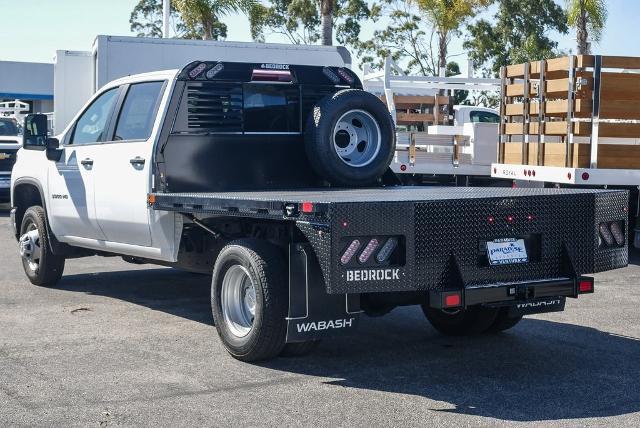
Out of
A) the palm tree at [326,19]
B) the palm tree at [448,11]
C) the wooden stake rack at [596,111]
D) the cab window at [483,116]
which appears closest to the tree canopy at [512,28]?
the palm tree at [448,11]

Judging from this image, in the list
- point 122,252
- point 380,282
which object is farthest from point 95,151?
point 380,282

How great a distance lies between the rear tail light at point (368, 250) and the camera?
610 cm

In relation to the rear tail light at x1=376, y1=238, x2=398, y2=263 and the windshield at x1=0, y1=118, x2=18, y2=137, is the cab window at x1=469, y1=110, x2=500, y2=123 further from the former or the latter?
the rear tail light at x1=376, y1=238, x2=398, y2=263

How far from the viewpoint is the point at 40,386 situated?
627cm

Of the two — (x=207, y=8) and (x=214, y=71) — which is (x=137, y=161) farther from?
(x=207, y=8)

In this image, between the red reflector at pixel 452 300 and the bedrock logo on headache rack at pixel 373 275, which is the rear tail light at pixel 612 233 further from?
the bedrock logo on headache rack at pixel 373 275

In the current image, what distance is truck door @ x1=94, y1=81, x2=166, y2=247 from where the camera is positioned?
8164 mm

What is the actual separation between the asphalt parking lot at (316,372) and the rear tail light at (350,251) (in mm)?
821

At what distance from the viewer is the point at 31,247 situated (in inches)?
403

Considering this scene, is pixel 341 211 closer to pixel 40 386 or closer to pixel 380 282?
Result: pixel 380 282

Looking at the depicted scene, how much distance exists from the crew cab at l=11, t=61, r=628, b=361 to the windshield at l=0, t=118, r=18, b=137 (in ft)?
35.7

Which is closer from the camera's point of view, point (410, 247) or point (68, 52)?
point (410, 247)

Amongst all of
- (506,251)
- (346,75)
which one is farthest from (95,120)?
(506,251)

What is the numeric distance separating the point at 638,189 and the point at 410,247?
23.5ft
